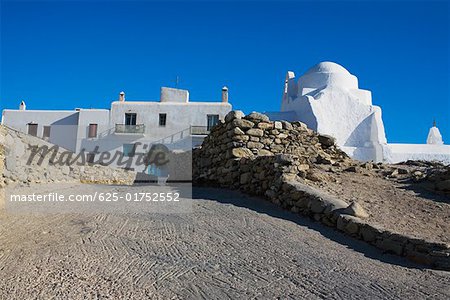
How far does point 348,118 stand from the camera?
24812mm

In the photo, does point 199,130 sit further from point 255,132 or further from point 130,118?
point 255,132

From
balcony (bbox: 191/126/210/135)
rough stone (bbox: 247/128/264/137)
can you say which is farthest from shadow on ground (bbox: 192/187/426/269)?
balcony (bbox: 191/126/210/135)

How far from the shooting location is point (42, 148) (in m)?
9.19

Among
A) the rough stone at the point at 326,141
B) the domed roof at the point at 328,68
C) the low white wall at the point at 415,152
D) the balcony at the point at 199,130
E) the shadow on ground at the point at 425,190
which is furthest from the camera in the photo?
the balcony at the point at 199,130

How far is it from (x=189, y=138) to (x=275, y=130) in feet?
71.7

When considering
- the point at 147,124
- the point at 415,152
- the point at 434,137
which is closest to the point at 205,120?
the point at 147,124

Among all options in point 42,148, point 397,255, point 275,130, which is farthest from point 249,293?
point 42,148

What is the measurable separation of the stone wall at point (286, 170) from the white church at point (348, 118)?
14350mm

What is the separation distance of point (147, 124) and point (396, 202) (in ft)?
86.7

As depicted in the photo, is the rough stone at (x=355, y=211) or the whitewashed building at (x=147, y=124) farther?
the whitewashed building at (x=147, y=124)

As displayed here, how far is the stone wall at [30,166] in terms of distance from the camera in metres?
7.66

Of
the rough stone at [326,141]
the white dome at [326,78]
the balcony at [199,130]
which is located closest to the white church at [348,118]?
the white dome at [326,78]

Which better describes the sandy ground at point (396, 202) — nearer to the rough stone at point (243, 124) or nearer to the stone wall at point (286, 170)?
the stone wall at point (286, 170)

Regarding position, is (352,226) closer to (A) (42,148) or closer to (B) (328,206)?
(B) (328,206)
